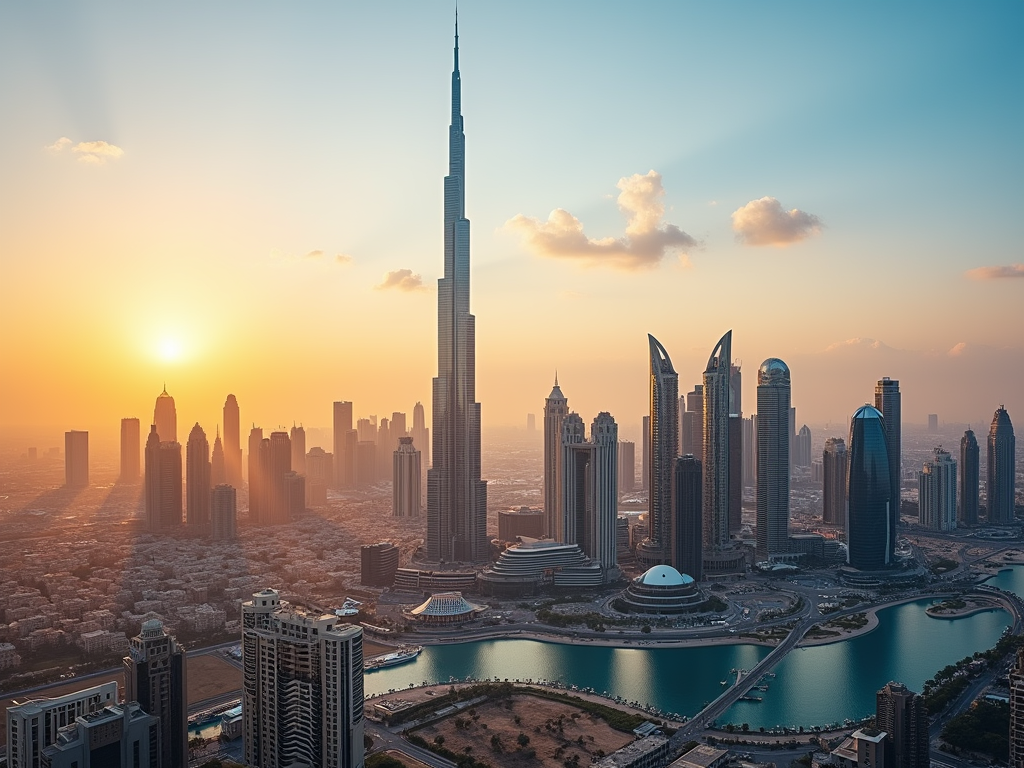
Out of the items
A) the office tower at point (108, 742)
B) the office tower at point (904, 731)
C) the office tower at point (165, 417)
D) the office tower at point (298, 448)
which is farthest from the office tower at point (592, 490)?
the office tower at point (298, 448)

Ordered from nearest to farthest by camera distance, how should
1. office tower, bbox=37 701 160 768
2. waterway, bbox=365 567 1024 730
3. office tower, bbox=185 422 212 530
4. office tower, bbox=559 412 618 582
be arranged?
office tower, bbox=37 701 160 768 → waterway, bbox=365 567 1024 730 → office tower, bbox=559 412 618 582 → office tower, bbox=185 422 212 530

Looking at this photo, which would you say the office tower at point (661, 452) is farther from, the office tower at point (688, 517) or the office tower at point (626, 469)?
the office tower at point (626, 469)

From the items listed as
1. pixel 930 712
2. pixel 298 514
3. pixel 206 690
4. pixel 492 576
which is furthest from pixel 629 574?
pixel 298 514

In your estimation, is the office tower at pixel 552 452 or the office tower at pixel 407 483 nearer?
the office tower at pixel 552 452

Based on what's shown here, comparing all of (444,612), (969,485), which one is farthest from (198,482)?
(969,485)

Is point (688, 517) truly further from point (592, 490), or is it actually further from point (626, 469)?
point (626, 469)

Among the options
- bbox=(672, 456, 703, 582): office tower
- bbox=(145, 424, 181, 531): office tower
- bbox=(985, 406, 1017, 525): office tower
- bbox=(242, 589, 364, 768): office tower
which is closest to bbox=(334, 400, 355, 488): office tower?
bbox=(145, 424, 181, 531): office tower

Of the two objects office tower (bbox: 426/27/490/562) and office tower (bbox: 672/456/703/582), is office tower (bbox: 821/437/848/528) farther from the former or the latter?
office tower (bbox: 426/27/490/562)
